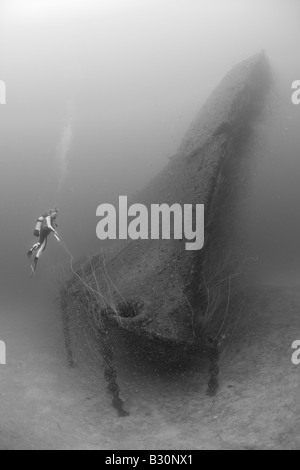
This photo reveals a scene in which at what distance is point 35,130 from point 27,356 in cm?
2467

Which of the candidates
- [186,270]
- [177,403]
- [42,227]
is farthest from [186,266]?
[42,227]

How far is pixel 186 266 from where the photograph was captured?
535 centimetres

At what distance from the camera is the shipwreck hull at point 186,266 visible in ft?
17.0

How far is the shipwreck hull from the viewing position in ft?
Answer: 17.0

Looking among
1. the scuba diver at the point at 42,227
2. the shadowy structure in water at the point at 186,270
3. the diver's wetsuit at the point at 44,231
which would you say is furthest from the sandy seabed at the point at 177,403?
the diver's wetsuit at the point at 44,231

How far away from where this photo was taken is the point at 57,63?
30156 millimetres

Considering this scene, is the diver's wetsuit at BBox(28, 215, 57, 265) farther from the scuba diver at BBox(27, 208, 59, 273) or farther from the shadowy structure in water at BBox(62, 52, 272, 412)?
the shadowy structure in water at BBox(62, 52, 272, 412)

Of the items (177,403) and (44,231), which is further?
(44,231)

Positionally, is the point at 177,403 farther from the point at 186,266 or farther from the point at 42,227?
the point at 42,227

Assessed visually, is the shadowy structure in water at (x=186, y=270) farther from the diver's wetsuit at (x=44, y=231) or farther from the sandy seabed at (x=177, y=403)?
the diver's wetsuit at (x=44, y=231)

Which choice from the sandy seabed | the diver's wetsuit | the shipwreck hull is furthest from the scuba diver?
the sandy seabed

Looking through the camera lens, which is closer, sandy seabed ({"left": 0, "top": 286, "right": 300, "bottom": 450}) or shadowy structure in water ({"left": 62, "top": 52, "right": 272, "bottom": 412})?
sandy seabed ({"left": 0, "top": 286, "right": 300, "bottom": 450})

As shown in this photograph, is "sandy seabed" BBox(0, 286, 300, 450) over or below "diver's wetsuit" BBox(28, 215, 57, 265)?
below
